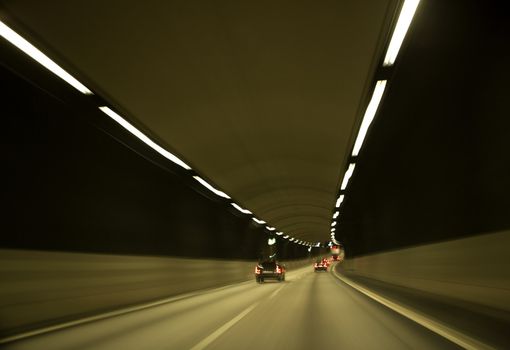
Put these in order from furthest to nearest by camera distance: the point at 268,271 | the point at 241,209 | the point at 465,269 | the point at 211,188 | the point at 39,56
Answer: the point at 241,209 < the point at 268,271 < the point at 211,188 < the point at 465,269 < the point at 39,56

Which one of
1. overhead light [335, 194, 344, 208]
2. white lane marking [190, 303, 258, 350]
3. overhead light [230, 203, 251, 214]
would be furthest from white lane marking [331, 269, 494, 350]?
overhead light [335, 194, 344, 208]

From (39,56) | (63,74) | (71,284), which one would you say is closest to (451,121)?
(63,74)

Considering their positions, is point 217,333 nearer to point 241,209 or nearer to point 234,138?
point 234,138

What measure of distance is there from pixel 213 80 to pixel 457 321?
25.6 feet

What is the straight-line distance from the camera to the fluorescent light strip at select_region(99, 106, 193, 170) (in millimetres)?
15256

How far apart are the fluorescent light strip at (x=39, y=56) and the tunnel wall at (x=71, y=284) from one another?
12.7 ft

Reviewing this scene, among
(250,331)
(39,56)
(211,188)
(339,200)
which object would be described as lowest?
(250,331)

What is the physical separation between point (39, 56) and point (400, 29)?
7.13 m

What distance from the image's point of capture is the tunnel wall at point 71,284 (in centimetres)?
1152

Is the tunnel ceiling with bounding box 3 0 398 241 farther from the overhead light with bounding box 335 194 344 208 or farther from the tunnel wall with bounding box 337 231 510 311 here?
the overhead light with bounding box 335 194 344 208

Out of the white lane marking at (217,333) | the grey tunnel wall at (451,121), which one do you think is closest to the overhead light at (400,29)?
the grey tunnel wall at (451,121)

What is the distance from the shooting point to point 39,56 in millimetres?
11289

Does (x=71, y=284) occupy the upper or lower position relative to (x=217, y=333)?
upper

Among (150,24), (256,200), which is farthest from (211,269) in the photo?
(150,24)
